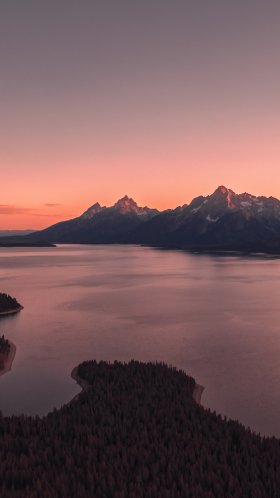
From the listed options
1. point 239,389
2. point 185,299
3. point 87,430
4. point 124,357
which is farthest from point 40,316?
point 87,430

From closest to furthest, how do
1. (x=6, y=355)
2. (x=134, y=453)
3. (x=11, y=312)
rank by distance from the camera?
(x=134, y=453)
(x=6, y=355)
(x=11, y=312)

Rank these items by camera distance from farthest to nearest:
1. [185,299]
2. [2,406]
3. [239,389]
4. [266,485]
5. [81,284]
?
[81,284] < [185,299] < [239,389] < [2,406] < [266,485]

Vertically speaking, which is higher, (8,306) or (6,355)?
(8,306)

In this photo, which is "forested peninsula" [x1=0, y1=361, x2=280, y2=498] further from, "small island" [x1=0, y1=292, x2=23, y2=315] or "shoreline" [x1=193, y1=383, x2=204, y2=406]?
"small island" [x1=0, y1=292, x2=23, y2=315]

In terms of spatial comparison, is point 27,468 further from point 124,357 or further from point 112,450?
point 124,357

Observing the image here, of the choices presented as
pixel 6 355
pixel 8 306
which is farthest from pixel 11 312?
pixel 6 355

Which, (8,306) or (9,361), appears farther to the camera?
(8,306)

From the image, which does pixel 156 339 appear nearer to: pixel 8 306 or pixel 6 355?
pixel 6 355
